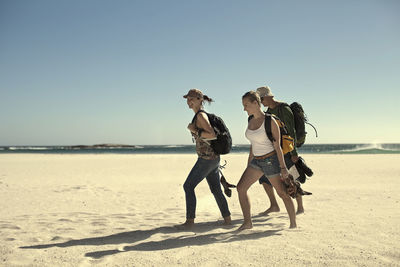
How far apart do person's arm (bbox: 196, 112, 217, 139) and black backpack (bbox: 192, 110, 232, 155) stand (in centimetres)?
10

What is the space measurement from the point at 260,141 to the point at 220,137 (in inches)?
22.5

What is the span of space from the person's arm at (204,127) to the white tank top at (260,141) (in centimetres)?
53

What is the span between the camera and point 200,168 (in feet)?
15.5

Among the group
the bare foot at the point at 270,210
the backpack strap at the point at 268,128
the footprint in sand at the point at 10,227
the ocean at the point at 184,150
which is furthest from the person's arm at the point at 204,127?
the ocean at the point at 184,150

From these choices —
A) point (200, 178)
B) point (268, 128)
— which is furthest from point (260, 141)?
point (200, 178)

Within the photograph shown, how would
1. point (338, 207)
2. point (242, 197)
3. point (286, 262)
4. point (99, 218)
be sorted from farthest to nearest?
point (338, 207), point (99, 218), point (242, 197), point (286, 262)

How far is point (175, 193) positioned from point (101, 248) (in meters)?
5.17

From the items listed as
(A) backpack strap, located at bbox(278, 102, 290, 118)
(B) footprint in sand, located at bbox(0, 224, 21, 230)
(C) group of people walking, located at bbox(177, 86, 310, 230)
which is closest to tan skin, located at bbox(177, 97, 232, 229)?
(C) group of people walking, located at bbox(177, 86, 310, 230)

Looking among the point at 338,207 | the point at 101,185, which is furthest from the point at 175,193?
the point at 338,207

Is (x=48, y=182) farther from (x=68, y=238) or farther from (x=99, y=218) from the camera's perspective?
(x=68, y=238)

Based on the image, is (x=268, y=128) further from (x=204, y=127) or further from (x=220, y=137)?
(x=204, y=127)

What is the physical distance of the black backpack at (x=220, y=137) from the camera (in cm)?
452

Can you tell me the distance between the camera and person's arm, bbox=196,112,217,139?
4473 mm

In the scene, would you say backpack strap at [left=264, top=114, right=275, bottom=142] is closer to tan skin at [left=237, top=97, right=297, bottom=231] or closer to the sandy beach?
tan skin at [left=237, top=97, right=297, bottom=231]
